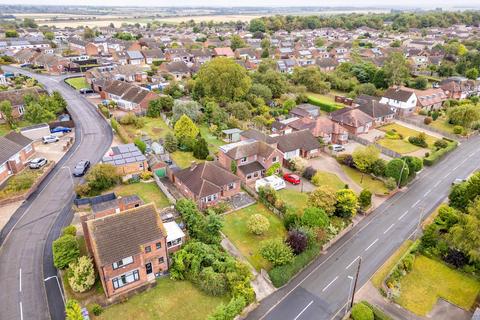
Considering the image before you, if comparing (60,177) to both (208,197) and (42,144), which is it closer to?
(42,144)

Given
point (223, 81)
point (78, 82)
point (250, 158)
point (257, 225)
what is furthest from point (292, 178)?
point (78, 82)

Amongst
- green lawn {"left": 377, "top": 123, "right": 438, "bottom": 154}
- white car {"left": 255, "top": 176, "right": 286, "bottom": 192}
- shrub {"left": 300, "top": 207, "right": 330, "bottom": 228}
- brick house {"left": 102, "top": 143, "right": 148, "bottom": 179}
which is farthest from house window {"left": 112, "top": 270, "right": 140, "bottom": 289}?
green lawn {"left": 377, "top": 123, "right": 438, "bottom": 154}

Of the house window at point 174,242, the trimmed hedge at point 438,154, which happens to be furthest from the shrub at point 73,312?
the trimmed hedge at point 438,154

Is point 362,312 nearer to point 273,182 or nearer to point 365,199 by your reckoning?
point 365,199

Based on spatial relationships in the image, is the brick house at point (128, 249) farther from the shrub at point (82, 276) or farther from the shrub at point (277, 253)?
the shrub at point (277, 253)

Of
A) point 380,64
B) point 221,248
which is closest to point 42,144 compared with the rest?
point 221,248
